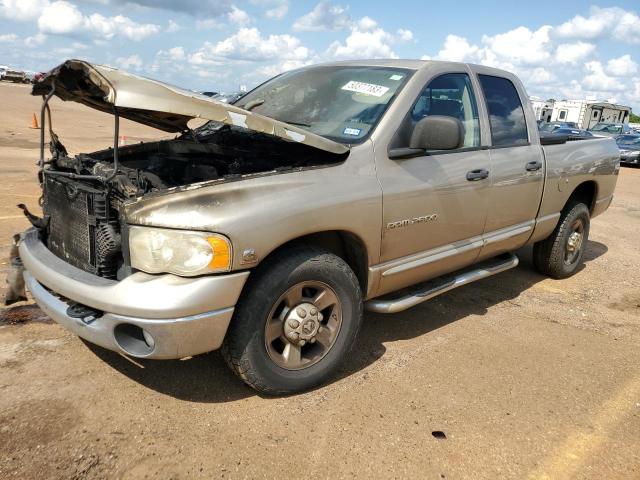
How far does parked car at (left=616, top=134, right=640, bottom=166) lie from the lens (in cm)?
1938

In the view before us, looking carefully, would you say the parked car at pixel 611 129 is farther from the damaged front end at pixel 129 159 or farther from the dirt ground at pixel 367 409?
the damaged front end at pixel 129 159

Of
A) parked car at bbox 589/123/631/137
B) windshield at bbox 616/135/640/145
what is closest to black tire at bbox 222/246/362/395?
windshield at bbox 616/135/640/145

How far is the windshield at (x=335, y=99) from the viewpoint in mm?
3346

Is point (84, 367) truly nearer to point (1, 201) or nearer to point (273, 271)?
point (273, 271)

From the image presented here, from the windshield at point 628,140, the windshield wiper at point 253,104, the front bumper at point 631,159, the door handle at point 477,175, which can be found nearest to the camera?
the door handle at point 477,175

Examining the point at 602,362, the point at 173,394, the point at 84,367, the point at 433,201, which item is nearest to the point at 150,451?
the point at 173,394

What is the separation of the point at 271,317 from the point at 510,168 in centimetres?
235

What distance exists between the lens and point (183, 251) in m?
2.46

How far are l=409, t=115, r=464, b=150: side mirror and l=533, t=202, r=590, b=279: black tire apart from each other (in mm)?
2491

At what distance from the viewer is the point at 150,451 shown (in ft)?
8.14

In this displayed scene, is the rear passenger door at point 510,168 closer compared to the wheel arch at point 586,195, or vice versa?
the rear passenger door at point 510,168

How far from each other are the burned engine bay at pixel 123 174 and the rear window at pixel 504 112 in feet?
5.50

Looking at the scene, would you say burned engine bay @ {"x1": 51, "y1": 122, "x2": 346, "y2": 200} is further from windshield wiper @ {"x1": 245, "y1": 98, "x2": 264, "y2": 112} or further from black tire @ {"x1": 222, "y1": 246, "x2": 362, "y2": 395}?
black tire @ {"x1": 222, "y1": 246, "x2": 362, "y2": 395}

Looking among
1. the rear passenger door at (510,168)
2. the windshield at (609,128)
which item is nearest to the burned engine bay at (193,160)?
the rear passenger door at (510,168)
